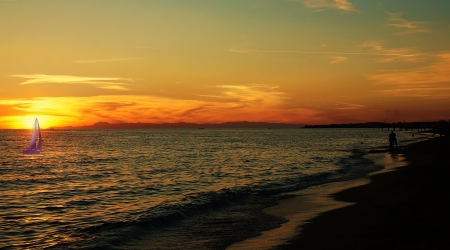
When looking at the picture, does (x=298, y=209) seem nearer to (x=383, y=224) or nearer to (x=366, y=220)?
(x=366, y=220)

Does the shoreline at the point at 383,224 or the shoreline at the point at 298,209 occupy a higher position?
the shoreline at the point at 383,224

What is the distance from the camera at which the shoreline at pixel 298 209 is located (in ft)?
40.3

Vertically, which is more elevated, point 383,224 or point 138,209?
point 383,224

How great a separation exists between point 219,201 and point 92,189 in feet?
29.7

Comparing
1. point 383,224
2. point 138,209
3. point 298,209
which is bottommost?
point 298,209

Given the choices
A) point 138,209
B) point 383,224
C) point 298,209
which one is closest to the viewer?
point 383,224

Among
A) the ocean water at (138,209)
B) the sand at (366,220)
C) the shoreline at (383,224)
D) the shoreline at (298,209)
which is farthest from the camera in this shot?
the ocean water at (138,209)

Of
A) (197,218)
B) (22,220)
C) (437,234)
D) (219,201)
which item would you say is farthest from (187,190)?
(437,234)

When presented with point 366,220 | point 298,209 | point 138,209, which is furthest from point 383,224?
point 138,209

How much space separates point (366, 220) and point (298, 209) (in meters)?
3.98

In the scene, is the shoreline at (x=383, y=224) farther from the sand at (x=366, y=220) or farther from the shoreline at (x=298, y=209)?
the shoreline at (x=298, y=209)

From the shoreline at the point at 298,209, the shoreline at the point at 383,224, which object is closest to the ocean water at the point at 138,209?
the shoreline at the point at 298,209

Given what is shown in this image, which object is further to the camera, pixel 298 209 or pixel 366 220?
pixel 298 209

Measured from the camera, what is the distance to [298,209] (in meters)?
17.7
